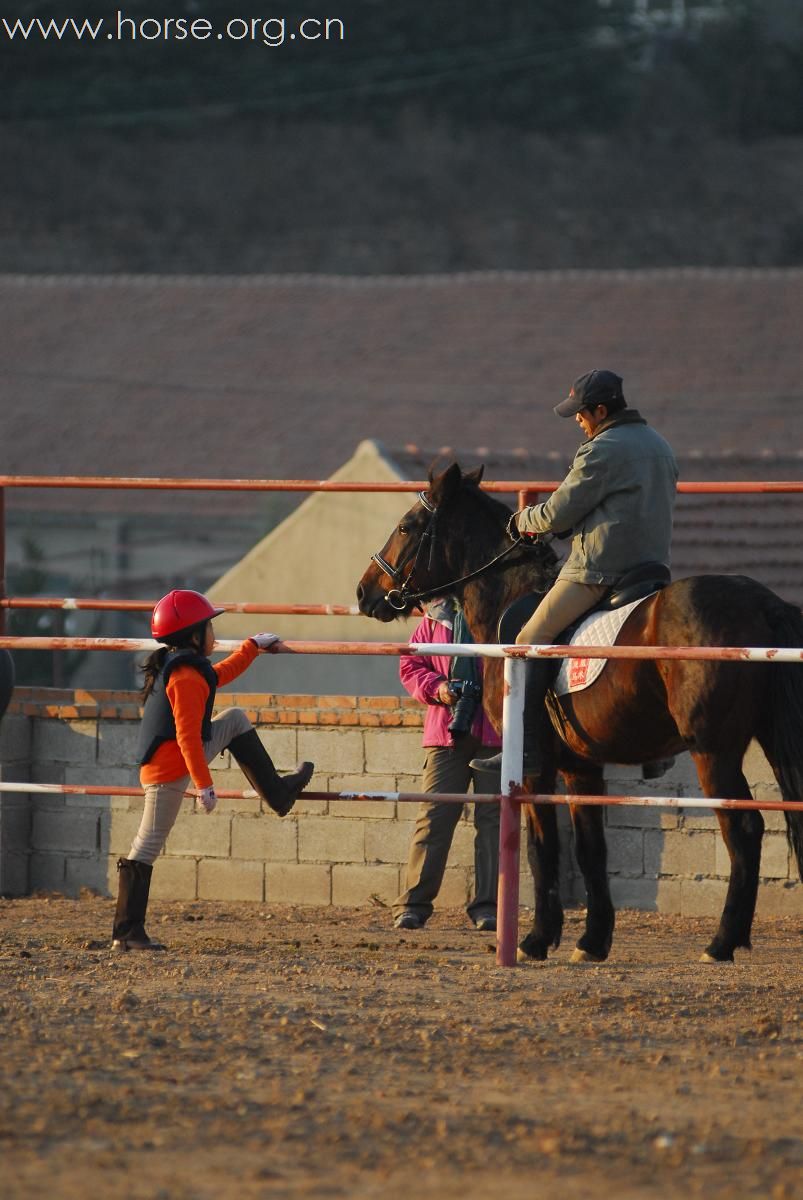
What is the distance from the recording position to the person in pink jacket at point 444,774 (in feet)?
28.5

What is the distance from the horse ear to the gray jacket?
648 millimetres

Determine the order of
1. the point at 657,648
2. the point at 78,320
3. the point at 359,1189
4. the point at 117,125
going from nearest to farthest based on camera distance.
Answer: the point at 359,1189
the point at 657,648
the point at 78,320
the point at 117,125

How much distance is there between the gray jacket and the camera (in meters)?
7.29

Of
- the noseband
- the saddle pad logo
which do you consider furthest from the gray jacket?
the noseband

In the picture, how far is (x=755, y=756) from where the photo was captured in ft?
29.7

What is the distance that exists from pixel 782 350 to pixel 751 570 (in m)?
17.0

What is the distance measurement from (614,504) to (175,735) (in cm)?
194

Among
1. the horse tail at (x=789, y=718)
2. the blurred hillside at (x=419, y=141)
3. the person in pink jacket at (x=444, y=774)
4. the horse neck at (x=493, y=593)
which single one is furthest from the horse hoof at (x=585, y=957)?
the blurred hillside at (x=419, y=141)

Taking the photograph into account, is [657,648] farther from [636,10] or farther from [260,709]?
Answer: [636,10]

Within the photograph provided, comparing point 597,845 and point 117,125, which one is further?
point 117,125

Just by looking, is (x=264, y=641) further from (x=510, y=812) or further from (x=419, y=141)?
(x=419, y=141)

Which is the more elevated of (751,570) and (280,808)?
(751,570)

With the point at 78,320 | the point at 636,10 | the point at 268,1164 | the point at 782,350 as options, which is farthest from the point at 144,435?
the point at 636,10

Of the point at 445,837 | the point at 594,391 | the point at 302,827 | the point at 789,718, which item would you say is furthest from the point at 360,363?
the point at 789,718
